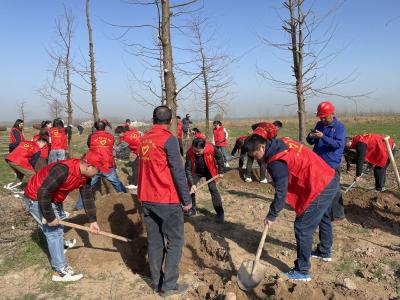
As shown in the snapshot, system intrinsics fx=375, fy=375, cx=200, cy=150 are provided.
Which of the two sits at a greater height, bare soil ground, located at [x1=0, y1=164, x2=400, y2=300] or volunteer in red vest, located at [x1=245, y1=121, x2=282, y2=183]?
volunteer in red vest, located at [x1=245, y1=121, x2=282, y2=183]

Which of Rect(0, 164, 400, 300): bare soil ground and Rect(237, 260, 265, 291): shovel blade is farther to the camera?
Rect(0, 164, 400, 300): bare soil ground

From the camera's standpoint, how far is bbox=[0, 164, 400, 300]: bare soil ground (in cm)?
405

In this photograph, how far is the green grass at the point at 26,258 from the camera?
15.8ft

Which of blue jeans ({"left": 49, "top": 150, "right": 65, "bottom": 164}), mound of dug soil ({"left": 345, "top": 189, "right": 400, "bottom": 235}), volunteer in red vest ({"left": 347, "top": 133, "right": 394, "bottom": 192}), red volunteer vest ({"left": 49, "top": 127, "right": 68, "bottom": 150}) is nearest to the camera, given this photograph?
mound of dug soil ({"left": 345, "top": 189, "right": 400, "bottom": 235})

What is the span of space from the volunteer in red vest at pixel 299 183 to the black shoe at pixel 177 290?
3.79 ft

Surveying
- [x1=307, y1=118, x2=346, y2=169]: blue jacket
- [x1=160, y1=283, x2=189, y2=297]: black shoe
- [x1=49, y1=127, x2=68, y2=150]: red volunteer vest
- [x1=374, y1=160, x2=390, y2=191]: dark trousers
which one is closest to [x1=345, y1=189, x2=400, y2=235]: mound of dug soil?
[x1=374, y1=160, x2=390, y2=191]: dark trousers

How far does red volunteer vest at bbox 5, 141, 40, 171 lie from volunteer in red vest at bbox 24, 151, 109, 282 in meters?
4.09

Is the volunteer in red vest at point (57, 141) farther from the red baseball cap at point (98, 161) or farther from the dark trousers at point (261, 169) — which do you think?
the dark trousers at point (261, 169)

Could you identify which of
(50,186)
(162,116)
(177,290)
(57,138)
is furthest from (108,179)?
(162,116)

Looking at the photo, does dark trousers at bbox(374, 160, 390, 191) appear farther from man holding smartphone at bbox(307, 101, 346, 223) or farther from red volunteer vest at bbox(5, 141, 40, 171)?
red volunteer vest at bbox(5, 141, 40, 171)

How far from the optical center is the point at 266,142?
3.84 meters

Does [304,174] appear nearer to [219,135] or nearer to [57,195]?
[57,195]

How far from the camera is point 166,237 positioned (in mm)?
4027

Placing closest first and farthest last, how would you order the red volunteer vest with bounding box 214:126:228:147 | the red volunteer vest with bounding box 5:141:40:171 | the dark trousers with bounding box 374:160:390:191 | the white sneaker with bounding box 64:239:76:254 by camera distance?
the white sneaker with bounding box 64:239:76:254 → the dark trousers with bounding box 374:160:390:191 → the red volunteer vest with bounding box 5:141:40:171 → the red volunteer vest with bounding box 214:126:228:147
